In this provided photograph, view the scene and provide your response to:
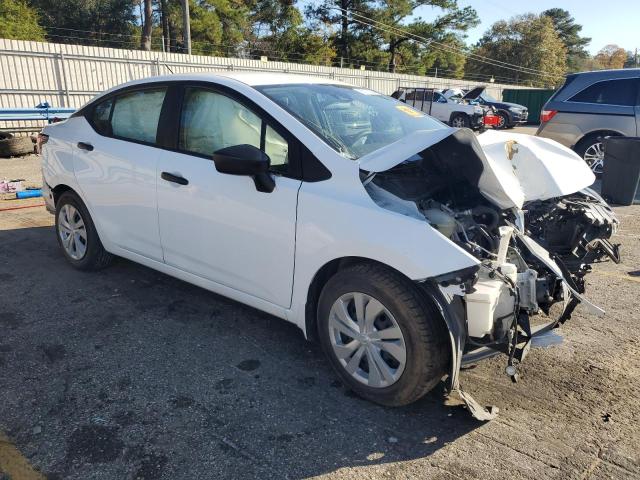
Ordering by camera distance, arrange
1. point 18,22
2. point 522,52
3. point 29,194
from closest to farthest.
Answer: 1. point 29,194
2. point 18,22
3. point 522,52

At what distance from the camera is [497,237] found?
9.68ft

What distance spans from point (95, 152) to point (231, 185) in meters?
1.70

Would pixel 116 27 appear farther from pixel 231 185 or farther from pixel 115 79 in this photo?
pixel 231 185

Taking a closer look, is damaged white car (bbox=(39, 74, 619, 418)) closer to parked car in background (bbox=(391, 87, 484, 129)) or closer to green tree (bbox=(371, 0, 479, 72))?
parked car in background (bbox=(391, 87, 484, 129))

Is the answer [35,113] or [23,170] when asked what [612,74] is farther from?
[35,113]

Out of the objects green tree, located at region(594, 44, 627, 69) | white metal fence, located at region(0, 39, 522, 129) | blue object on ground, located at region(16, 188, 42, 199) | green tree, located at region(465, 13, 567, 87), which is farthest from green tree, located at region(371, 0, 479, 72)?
green tree, located at region(594, 44, 627, 69)

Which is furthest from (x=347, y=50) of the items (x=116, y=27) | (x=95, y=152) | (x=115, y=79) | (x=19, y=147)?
(x=95, y=152)

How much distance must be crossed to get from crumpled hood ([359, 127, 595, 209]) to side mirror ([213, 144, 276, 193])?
1.89 ft

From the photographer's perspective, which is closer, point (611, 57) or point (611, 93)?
point (611, 93)

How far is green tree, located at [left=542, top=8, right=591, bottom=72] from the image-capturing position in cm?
9056

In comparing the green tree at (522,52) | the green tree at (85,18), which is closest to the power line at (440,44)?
the green tree at (522,52)

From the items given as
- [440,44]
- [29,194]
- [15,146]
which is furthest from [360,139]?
[440,44]

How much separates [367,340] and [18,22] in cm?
3778

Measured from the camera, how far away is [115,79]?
18328 millimetres
